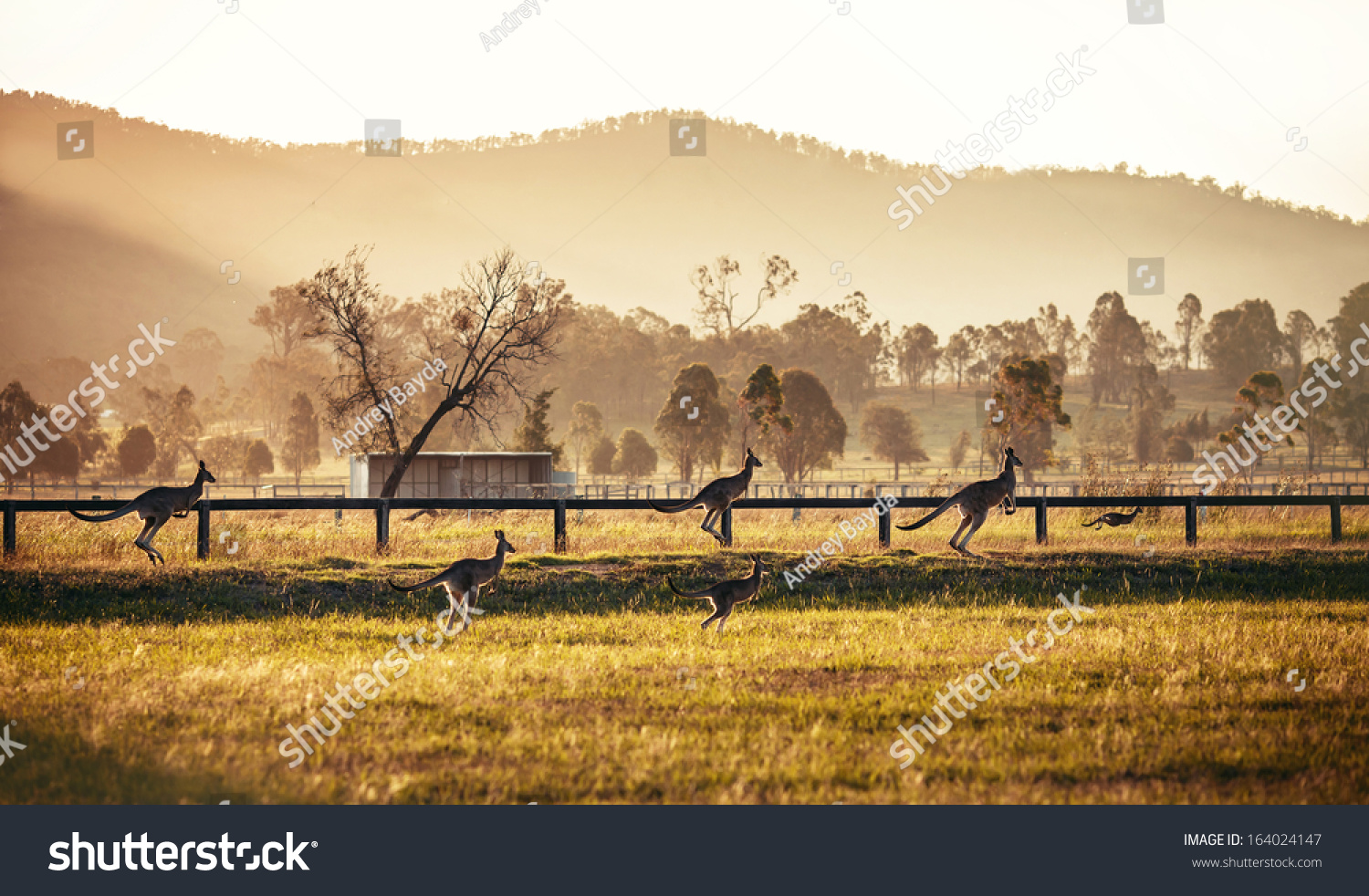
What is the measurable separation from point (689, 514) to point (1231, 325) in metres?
194

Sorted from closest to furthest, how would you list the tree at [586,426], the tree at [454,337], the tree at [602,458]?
the tree at [454,337] → the tree at [602,458] → the tree at [586,426]

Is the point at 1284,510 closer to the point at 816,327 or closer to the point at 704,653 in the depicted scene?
the point at 704,653

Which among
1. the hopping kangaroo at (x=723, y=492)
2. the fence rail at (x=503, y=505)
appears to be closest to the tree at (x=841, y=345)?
the fence rail at (x=503, y=505)

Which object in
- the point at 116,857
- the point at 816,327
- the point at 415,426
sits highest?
the point at 816,327

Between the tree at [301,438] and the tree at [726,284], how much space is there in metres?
47.7

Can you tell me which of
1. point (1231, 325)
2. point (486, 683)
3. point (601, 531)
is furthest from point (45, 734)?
point (1231, 325)

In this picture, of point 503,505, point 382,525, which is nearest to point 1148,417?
point 503,505

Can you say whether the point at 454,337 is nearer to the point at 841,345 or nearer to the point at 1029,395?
the point at 1029,395

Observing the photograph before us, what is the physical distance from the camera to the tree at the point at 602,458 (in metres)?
113

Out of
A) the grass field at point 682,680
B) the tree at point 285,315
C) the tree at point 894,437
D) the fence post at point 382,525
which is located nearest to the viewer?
the grass field at point 682,680

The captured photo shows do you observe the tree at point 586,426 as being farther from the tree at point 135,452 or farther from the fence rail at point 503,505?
the fence rail at point 503,505

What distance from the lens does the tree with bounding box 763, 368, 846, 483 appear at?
91062 millimetres

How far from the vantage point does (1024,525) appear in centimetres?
2567

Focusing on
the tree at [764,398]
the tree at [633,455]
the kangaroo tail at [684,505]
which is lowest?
the kangaroo tail at [684,505]
